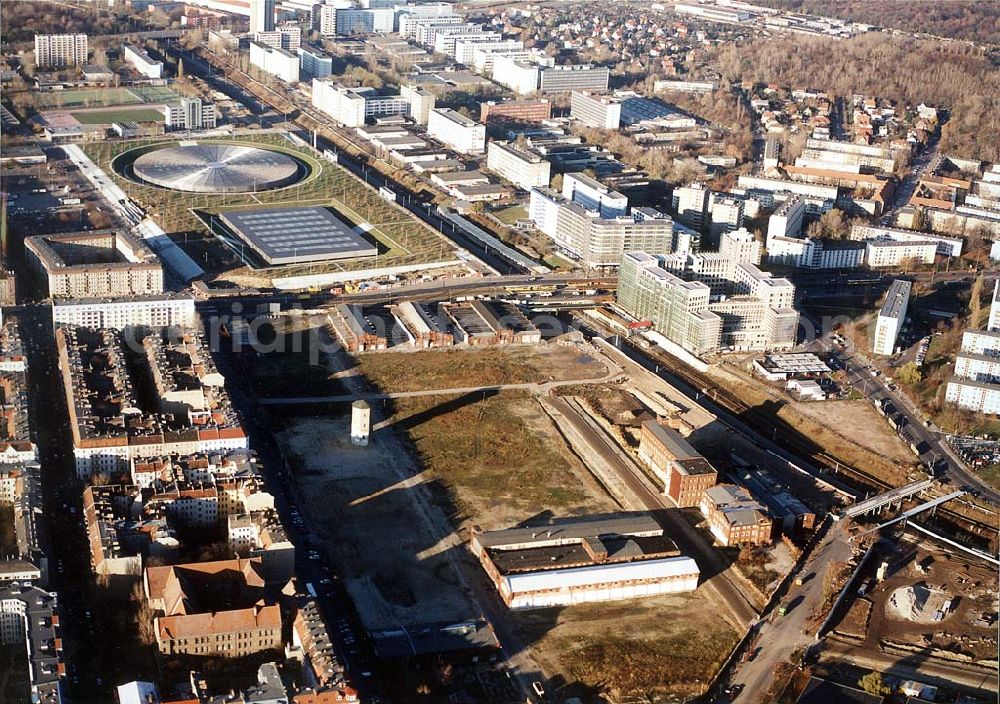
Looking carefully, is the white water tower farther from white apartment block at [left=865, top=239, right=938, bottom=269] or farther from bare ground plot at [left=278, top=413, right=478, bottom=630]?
white apartment block at [left=865, top=239, right=938, bottom=269]

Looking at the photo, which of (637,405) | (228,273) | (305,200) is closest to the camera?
(637,405)

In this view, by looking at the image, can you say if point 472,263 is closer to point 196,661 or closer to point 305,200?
point 305,200

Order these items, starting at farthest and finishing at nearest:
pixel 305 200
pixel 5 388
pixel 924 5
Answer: pixel 924 5 < pixel 305 200 < pixel 5 388

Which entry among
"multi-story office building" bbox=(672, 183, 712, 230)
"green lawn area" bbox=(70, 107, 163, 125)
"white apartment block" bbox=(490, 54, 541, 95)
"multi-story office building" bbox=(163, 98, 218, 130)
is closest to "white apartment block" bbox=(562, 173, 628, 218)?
"multi-story office building" bbox=(672, 183, 712, 230)

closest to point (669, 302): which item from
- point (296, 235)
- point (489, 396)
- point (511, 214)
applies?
point (489, 396)

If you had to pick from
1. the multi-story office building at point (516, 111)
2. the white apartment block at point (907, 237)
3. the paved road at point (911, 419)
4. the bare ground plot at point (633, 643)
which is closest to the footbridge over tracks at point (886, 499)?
the paved road at point (911, 419)

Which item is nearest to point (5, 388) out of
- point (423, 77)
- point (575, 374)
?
point (575, 374)
